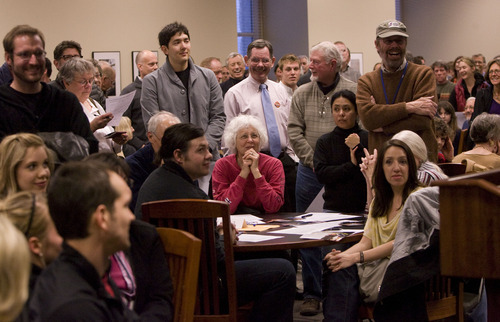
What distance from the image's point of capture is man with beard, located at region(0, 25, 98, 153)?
126 inches

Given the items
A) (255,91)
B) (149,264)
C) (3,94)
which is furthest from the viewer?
(255,91)

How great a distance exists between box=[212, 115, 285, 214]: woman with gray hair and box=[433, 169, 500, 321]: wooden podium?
6.31 feet

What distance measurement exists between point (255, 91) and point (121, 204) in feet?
12.2

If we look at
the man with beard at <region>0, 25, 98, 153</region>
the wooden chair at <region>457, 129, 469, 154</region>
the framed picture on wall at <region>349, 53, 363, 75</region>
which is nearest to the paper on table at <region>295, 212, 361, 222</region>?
the man with beard at <region>0, 25, 98, 153</region>

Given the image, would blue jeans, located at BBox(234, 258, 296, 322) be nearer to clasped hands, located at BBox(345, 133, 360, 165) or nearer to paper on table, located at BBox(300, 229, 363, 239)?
paper on table, located at BBox(300, 229, 363, 239)

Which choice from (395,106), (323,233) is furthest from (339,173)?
(323,233)

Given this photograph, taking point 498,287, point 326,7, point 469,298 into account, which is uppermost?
point 326,7

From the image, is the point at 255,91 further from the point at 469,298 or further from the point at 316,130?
the point at 469,298

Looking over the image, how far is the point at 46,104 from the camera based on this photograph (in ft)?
10.9

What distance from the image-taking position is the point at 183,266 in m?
2.46

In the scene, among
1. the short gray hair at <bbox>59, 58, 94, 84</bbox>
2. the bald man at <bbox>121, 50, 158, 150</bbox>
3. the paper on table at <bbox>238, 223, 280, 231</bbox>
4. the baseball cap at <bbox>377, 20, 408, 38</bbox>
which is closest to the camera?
the paper on table at <bbox>238, 223, 280, 231</bbox>

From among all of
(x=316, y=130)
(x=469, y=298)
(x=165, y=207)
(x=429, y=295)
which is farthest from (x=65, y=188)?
(x=316, y=130)

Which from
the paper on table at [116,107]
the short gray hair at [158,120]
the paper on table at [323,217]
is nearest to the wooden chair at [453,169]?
the paper on table at [323,217]

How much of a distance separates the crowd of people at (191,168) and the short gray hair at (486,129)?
1 cm
